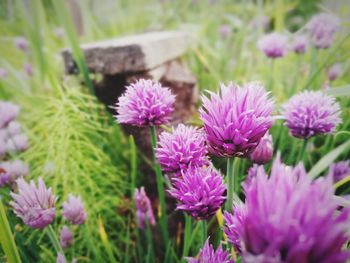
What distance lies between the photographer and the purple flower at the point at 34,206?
663mm

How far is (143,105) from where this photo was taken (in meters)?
0.64

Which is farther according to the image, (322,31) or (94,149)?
(322,31)

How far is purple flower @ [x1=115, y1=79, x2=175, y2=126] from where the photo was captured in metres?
0.64

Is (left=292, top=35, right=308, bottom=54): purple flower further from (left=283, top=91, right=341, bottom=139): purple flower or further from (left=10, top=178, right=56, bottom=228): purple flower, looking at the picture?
(left=10, top=178, right=56, bottom=228): purple flower

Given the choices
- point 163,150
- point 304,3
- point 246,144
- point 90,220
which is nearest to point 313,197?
point 246,144

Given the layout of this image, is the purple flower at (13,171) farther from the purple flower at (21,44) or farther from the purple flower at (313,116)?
the purple flower at (21,44)

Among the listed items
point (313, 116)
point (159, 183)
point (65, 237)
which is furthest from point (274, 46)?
point (65, 237)

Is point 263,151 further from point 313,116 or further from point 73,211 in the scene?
point 73,211

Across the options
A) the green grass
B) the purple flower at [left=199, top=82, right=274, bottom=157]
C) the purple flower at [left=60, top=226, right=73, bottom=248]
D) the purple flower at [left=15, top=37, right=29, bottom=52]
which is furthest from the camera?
the purple flower at [left=15, top=37, right=29, bottom=52]

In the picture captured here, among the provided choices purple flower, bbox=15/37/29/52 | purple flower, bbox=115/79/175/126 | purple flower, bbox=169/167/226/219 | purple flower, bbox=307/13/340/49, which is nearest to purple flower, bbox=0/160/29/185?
purple flower, bbox=115/79/175/126

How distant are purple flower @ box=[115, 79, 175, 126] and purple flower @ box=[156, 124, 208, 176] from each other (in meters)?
0.07

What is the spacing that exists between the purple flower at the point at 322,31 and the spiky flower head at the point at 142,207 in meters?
1.01

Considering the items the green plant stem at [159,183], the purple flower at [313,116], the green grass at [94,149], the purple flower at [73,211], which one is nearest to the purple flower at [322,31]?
the green grass at [94,149]

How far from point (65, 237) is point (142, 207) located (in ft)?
0.77
